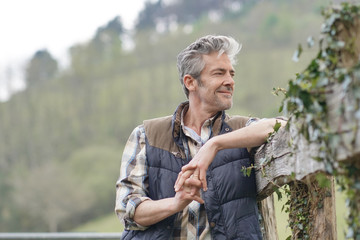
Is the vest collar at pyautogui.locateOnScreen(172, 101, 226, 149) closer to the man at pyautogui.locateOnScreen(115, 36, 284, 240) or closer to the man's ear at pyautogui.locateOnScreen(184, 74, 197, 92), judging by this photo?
the man at pyautogui.locateOnScreen(115, 36, 284, 240)

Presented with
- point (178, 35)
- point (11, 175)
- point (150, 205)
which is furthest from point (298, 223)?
point (178, 35)

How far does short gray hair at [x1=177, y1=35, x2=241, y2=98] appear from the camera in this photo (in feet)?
10.5

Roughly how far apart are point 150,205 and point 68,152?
149ft

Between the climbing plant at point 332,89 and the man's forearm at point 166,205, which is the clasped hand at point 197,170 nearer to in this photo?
the man's forearm at point 166,205

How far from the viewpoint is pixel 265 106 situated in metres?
45.0

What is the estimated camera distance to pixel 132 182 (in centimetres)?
307

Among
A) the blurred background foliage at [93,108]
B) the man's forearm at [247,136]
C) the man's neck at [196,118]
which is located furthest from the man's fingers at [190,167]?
the blurred background foliage at [93,108]

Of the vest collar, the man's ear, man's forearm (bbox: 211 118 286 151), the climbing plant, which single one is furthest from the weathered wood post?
the man's ear

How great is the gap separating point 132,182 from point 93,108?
49.5 metres

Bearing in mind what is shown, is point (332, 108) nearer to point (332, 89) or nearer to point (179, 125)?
point (332, 89)

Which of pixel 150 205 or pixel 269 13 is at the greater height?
pixel 269 13

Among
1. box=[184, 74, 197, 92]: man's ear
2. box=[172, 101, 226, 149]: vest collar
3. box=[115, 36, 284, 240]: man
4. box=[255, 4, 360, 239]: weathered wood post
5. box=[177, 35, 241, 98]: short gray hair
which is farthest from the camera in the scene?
box=[184, 74, 197, 92]: man's ear

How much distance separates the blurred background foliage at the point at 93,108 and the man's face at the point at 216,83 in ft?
103

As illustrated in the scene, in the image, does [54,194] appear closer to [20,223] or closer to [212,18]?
[20,223]
